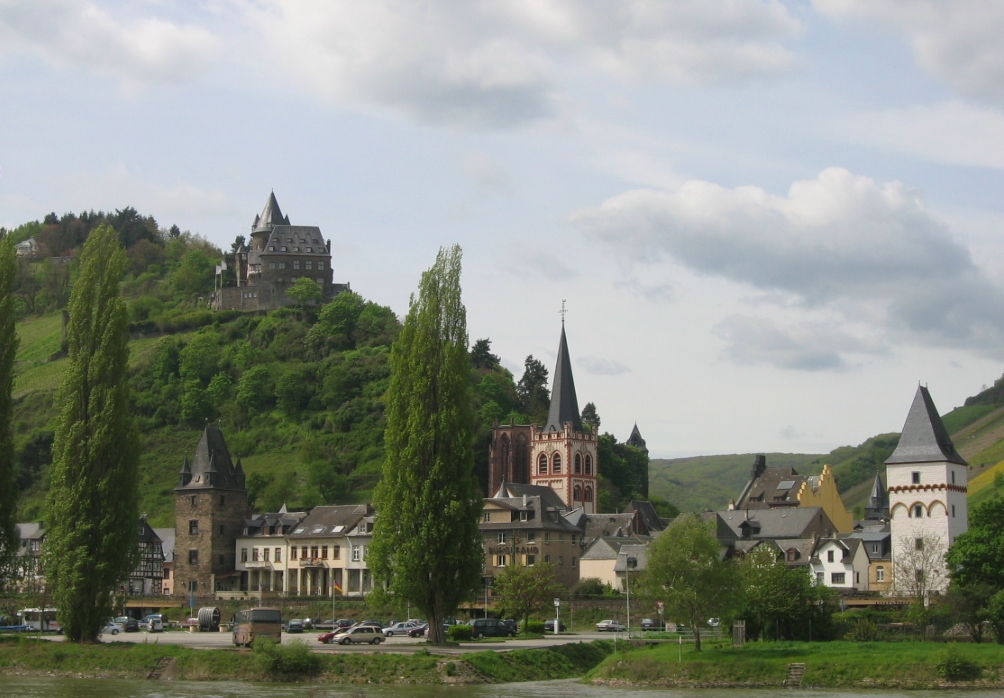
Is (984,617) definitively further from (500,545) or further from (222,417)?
(222,417)

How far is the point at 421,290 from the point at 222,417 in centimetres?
10845

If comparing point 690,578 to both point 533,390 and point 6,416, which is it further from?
point 533,390

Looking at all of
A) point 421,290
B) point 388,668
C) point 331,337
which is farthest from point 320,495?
point 388,668

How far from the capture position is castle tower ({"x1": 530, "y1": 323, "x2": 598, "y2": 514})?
143 m

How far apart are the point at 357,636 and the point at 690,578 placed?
54.9 ft

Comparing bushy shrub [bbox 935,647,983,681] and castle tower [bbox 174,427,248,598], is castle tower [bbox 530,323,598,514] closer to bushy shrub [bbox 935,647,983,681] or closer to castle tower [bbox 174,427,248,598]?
castle tower [bbox 174,427,248,598]

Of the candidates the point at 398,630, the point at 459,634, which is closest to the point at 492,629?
the point at 459,634

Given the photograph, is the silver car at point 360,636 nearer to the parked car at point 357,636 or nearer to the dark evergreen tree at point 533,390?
the parked car at point 357,636

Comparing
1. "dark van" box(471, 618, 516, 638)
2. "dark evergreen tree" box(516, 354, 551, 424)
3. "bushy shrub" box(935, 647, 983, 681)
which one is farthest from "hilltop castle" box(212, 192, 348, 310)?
"bushy shrub" box(935, 647, 983, 681)

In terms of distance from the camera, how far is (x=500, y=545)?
108188mm

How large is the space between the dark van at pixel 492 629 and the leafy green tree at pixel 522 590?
345 centimetres

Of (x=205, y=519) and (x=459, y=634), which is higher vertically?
(x=205, y=519)

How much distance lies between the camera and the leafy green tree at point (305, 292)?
7520 inches

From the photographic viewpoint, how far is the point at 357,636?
65625 millimetres
